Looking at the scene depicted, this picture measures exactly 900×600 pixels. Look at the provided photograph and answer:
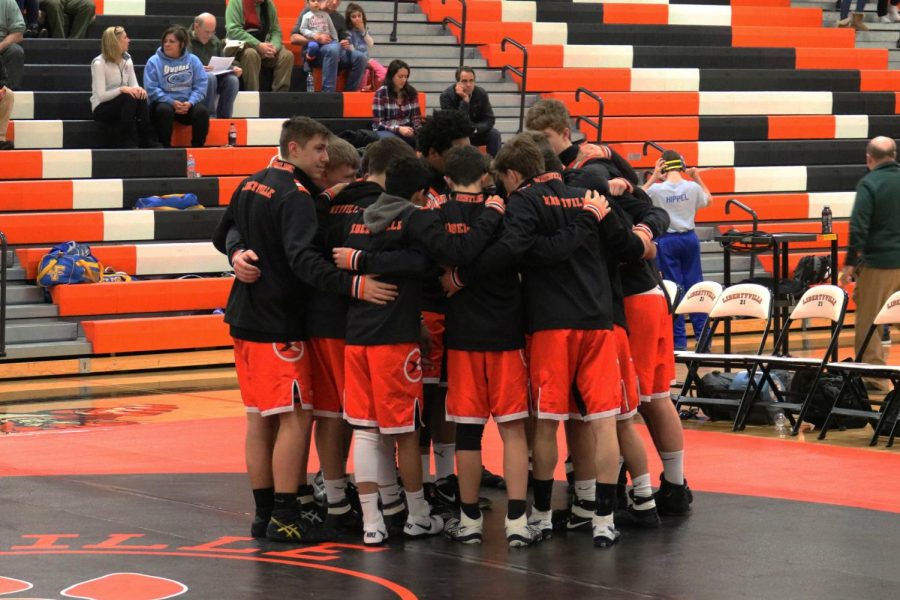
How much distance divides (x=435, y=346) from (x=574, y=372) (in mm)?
633

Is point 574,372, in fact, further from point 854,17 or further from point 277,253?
point 854,17

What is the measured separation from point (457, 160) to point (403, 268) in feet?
1.59

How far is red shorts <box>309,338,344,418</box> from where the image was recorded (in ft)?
19.1

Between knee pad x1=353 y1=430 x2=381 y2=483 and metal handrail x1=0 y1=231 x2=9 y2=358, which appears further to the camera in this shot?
metal handrail x1=0 y1=231 x2=9 y2=358

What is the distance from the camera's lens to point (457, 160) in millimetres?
5699

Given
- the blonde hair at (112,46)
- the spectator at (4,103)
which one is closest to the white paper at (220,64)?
the blonde hair at (112,46)

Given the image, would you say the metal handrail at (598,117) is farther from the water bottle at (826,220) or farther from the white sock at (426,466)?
the white sock at (426,466)

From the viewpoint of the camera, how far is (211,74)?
13.8m

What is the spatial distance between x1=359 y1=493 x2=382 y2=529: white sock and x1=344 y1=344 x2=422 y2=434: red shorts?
0.28 meters

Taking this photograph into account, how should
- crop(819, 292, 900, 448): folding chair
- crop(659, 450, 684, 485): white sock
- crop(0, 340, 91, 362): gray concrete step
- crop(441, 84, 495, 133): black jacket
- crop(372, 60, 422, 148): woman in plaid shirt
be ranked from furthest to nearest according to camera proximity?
crop(441, 84, 495, 133): black jacket, crop(372, 60, 422, 148): woman in plaid shirt, crop(0, 340, 91, 362): gray concrete step, crop(819, 292, 900, 448): folding chair, crop(659, 450, 684, 485): white sock

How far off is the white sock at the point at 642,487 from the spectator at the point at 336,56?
9.43m

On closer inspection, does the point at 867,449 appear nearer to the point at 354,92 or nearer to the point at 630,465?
the point at 630,465

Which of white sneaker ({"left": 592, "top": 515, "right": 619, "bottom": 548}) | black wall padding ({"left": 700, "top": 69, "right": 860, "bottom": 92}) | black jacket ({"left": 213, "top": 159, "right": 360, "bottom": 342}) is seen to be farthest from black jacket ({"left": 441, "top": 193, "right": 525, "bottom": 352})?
black wall padding ({"left": 700, "top": 69, "right": 860, "bottom": 92})

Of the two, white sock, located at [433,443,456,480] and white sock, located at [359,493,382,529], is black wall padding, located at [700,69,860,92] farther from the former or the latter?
white sock, located at [359,493,382,529]
